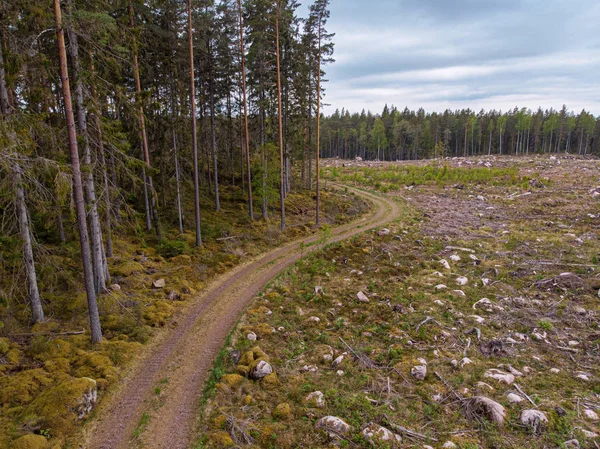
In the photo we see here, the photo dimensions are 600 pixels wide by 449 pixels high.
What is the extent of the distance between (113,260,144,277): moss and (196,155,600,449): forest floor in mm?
7224

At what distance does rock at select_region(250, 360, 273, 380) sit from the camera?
34.2 feet

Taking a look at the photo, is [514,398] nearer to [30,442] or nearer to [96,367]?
[30,442]

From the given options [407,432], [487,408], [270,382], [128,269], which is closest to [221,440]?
[270,382]

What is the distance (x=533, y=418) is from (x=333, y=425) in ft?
16.5

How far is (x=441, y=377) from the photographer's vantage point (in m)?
10.0

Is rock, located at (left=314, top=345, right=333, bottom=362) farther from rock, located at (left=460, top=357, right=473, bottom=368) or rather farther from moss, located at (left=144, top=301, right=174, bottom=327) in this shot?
moss, located at (left=144, top=301, right=174, bottom=327)

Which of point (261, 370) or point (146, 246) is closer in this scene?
point (261, 370)

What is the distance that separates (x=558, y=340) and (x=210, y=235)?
20.8 metres

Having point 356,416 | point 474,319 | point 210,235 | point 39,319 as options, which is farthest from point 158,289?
point 474,319

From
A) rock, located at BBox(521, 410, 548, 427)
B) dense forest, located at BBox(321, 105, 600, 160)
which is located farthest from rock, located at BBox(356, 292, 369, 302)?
dense forest, located at BBox(321, 105, 600, 160)

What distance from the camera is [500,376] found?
9859 millimetres

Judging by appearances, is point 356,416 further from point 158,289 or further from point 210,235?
point 210,235

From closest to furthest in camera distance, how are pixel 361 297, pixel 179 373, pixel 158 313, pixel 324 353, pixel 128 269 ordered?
pixel 179 373 < pixel 324 353 < pixel 158 313 < pixel 361 297 < pixel 128 269

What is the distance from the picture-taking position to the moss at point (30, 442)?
739 centimetres
